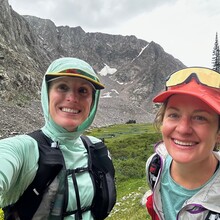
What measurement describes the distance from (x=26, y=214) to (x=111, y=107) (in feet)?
426

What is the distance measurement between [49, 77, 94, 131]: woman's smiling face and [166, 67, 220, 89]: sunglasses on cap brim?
1214mm

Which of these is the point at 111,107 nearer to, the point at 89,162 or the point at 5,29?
the point at 5,29

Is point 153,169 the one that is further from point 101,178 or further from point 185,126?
point 185,126

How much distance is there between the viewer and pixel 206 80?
3717 mm

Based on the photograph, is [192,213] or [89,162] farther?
[89,162]

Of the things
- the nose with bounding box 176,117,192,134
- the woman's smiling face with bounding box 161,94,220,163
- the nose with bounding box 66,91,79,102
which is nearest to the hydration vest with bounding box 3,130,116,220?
the nose with bounding box 66,91,79,102

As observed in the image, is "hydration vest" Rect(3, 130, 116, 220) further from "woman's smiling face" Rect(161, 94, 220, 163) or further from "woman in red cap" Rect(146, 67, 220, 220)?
"woman's smiling face" Rect(161, 94, 220, 163)

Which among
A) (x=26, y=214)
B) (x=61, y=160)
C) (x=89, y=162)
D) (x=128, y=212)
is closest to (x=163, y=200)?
(x=89, y=162)

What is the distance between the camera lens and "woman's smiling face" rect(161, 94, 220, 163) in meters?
3.64

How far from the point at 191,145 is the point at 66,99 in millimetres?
1776

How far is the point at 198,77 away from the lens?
149 inches

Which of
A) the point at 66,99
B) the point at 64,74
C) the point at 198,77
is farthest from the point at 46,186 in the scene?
the point at 198,77

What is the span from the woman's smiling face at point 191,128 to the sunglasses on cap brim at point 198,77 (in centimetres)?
23

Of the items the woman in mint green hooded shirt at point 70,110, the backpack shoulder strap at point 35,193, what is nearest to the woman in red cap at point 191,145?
the woman in mint green hooded shirt at point 70,110
